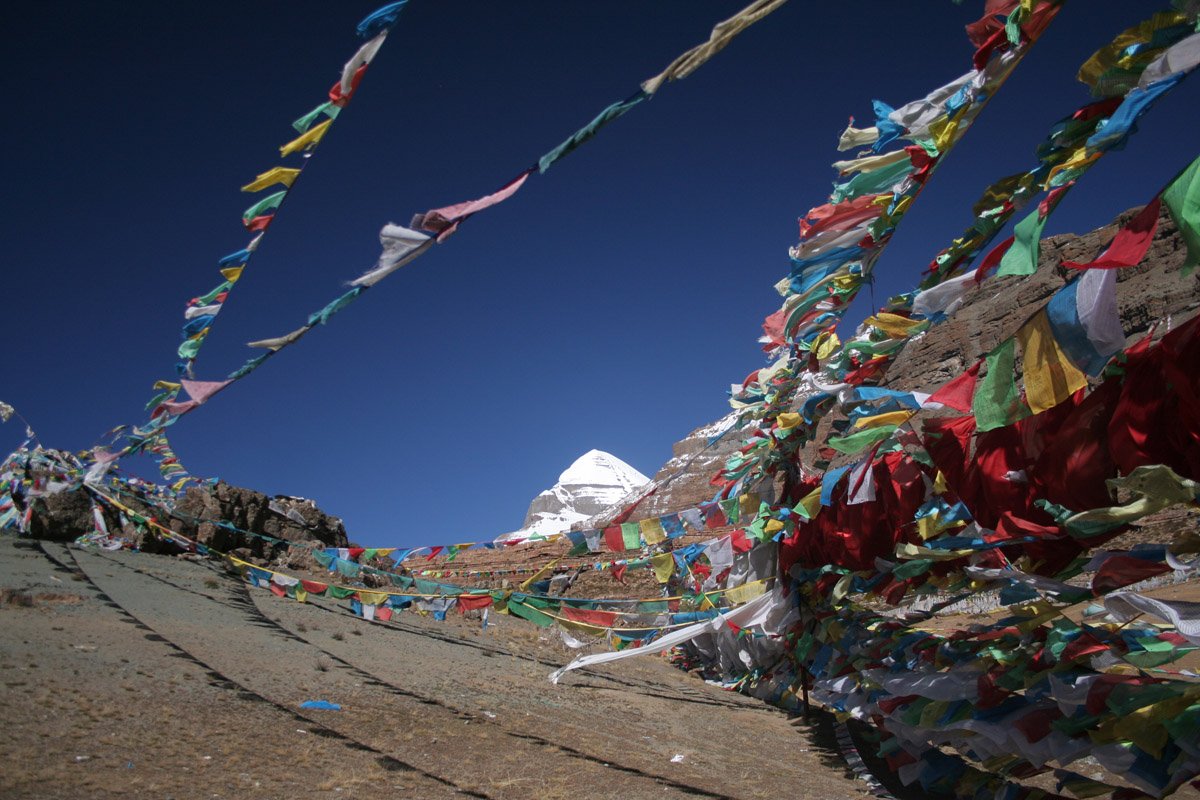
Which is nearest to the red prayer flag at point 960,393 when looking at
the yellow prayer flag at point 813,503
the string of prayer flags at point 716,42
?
the string of prayer flags at point 716,42

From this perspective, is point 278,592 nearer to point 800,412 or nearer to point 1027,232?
point 800,412

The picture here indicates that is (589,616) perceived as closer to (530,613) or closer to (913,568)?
(530,613)

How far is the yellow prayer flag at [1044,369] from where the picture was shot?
2285mm

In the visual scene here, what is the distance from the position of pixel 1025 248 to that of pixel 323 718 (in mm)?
4766

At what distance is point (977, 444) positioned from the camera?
3371 mm

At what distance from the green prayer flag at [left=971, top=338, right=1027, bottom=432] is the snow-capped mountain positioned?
144 meters

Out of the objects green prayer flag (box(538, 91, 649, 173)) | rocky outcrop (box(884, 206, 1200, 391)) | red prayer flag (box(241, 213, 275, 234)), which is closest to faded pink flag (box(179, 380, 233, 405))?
red prayer flag (box(241, 213, 275, 234))

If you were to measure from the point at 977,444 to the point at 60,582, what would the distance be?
979 cm

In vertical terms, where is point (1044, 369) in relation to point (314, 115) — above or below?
below

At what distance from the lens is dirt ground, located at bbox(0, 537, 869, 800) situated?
3.56 metres

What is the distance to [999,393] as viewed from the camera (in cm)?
262

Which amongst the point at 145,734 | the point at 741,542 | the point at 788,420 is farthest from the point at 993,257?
the point at 145,734

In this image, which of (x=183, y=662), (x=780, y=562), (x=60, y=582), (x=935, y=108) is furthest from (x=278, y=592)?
(x=935, y=108)

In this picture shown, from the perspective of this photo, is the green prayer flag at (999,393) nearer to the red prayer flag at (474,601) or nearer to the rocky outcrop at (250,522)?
the red prayer flag at (474,601)
